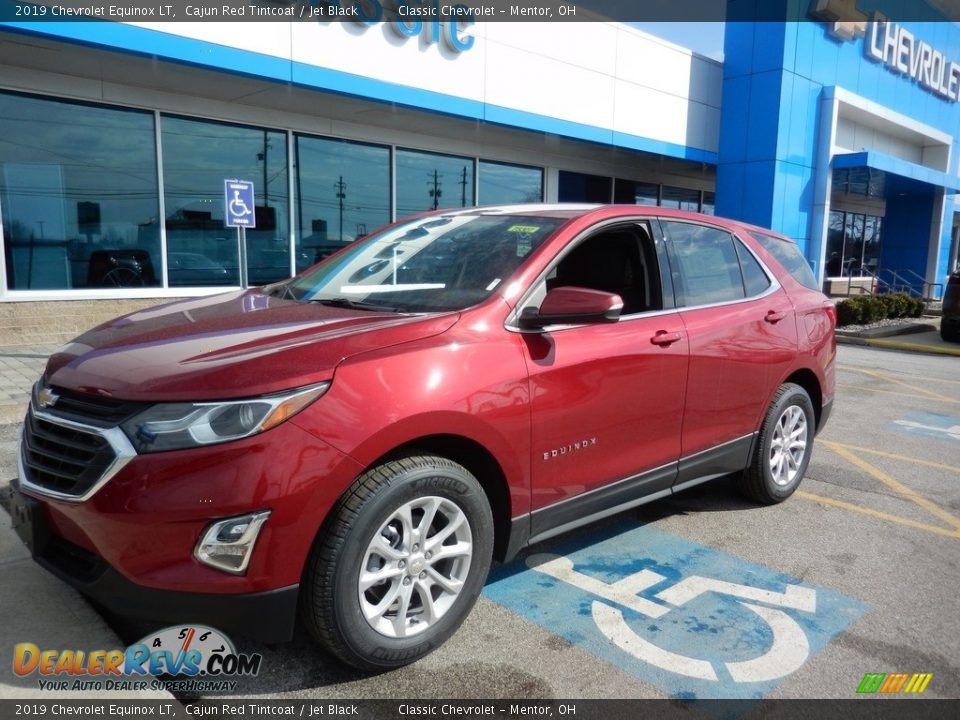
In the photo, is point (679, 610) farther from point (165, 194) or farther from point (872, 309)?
point (872, 309)

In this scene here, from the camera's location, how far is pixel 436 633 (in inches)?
108

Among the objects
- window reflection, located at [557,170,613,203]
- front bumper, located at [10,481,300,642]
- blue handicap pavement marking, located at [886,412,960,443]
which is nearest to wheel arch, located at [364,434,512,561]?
front bumper, located at [10,481,300,642]

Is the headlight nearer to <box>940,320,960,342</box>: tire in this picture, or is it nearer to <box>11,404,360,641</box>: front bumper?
<box>11,404,360,641</box>: front bumper

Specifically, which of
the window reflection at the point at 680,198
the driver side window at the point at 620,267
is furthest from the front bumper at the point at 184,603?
the window reflection at the point at 680,198

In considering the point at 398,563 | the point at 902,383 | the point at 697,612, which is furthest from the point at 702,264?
the point at 902,383

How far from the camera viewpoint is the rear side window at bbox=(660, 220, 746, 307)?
12.7 ft

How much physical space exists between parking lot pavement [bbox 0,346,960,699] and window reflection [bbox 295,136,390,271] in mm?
8365

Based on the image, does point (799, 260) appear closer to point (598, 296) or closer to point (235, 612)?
point (598, 296)

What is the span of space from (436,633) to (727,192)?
18013 mm

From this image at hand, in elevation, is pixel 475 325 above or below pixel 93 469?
above

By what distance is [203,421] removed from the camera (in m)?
2.27

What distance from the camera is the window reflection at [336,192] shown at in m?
12.4

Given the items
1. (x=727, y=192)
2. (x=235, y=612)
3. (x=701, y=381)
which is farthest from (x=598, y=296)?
(x=727, y=192)

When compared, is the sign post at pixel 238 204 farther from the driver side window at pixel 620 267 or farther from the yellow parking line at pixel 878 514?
the yellow parking line at pixel 878 514
